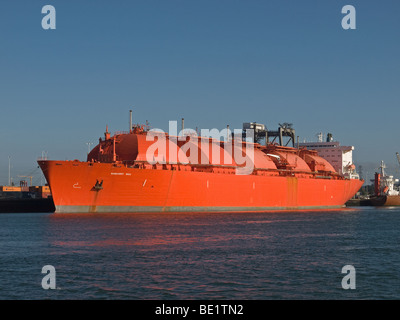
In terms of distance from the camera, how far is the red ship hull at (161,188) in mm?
39750

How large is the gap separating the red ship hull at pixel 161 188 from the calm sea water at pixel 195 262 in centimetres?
846

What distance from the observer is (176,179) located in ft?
146

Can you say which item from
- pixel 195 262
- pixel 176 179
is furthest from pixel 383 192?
pixel 195 262

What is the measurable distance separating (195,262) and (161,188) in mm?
25087

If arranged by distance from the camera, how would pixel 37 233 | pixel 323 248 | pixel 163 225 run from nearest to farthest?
pixel 323 248 → pixel 37 233 → pixel 163 225

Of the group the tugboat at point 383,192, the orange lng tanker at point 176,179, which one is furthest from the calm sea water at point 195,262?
the tugboat at point 383,192

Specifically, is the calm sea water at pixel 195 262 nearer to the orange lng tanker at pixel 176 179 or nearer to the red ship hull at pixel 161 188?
the red ship hull at pixel 161 188

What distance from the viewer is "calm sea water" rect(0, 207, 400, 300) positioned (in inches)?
560
